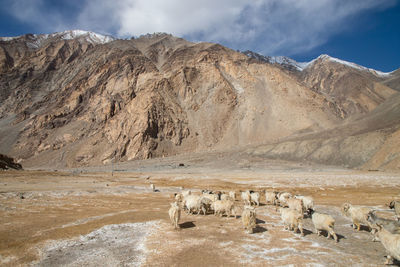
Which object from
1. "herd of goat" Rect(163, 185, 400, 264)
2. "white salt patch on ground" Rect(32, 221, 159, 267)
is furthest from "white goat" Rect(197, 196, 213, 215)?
"white salt patch on ground" Rect(32, 221, 159, 267)

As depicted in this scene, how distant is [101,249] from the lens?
9.45 m

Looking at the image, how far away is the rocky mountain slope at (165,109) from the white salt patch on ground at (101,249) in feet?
312

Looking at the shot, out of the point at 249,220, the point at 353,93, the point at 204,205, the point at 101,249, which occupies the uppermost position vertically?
the point at 353,93

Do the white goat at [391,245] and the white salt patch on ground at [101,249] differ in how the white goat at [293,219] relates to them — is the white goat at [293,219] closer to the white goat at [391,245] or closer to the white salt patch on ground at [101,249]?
the white goat at [391,245]

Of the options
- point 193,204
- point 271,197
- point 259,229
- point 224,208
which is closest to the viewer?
point 259,229

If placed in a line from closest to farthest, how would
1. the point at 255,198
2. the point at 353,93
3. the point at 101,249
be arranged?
the point at 101,249
the point at 255,198
the point at 353,93

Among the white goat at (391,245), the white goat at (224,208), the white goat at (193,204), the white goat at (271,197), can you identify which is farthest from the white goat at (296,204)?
the white goat at (391,245)

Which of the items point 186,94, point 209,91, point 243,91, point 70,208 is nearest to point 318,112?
point 243,91

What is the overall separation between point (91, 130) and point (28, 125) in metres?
40.0

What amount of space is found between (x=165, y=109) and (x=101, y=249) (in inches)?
4494

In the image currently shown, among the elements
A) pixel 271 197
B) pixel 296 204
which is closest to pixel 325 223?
pixel 296 204

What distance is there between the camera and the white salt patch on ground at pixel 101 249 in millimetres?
8320

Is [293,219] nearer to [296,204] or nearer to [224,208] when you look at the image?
[296,204]

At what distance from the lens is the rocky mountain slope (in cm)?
11144
